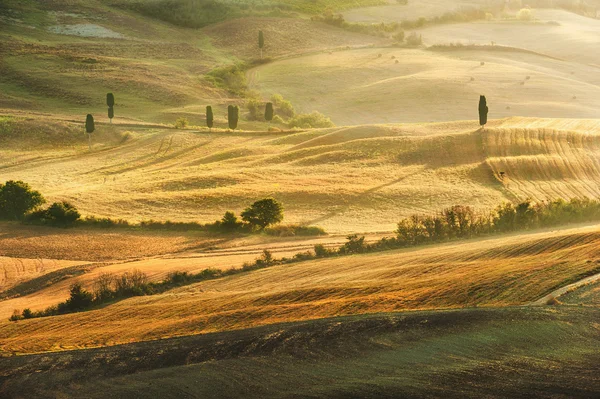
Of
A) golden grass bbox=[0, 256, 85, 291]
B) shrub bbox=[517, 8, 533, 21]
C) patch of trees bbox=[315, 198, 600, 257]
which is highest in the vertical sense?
shrub bbox=[517, 8, 533, 21]

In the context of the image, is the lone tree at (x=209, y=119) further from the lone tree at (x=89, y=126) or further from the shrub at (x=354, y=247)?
the shrub at (x=354, y=247)

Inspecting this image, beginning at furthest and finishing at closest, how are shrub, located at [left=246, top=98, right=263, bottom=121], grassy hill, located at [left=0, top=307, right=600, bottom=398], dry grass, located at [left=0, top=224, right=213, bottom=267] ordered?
shrub, located at [left=246, top=98, right=263, bottom=121] → dry grass, located at [left=0, top=224, right=213, bottom=267] → grassy hill, located at [left=0, top=307, right=600, bottom=398]

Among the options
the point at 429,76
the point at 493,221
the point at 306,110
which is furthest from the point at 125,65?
the point at 493,221

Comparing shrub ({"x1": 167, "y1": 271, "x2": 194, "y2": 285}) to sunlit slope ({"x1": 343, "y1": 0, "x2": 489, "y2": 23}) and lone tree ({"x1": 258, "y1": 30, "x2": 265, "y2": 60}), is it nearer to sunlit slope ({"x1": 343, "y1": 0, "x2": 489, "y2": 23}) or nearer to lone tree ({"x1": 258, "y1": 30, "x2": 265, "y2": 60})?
lone tree ({"x1": 258, "y1": 30, "x2": 265, "y2": 60})

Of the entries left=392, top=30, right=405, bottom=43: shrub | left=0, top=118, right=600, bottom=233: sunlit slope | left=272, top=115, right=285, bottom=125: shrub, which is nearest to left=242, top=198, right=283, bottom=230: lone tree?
left=0, top=118, right=600, bottom=233: sunlit slope

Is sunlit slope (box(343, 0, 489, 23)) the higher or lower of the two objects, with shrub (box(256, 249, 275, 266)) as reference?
higher
